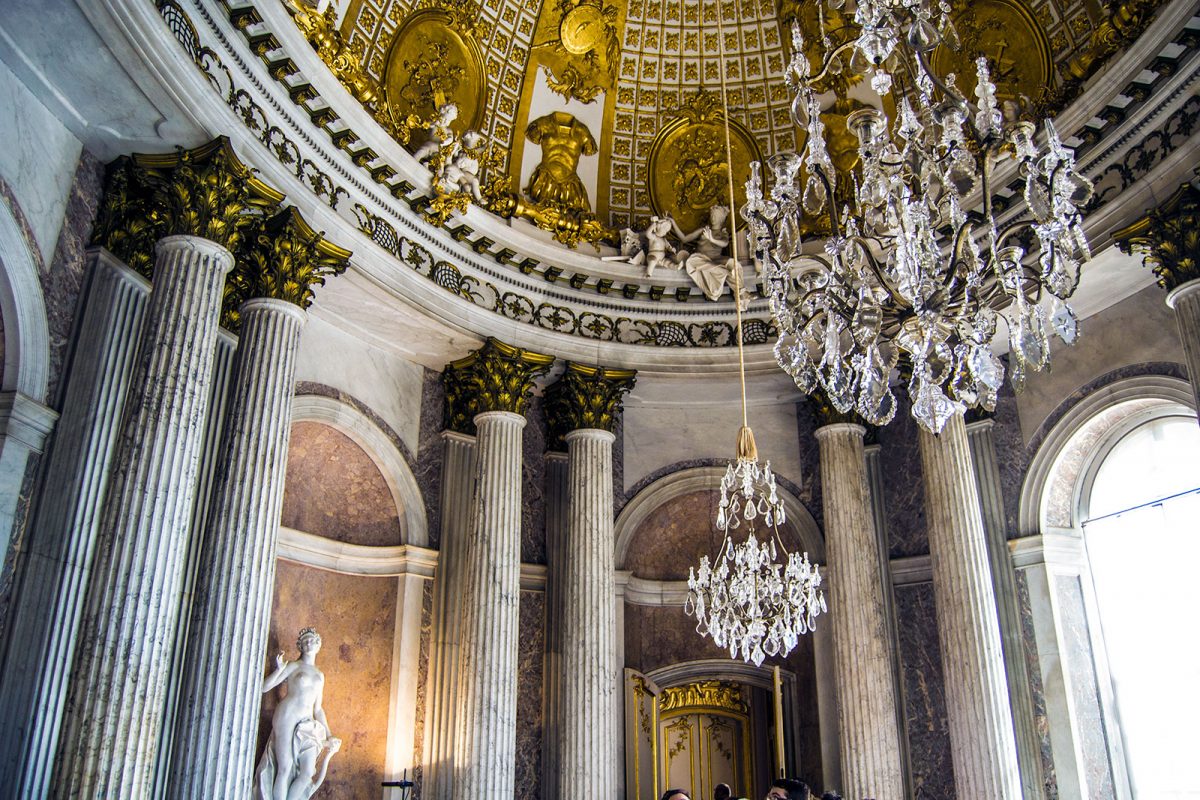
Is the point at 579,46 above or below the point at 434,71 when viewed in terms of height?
above

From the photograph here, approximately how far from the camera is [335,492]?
10195mm

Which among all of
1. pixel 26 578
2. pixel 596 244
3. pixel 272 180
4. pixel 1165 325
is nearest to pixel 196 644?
pixel 26 578

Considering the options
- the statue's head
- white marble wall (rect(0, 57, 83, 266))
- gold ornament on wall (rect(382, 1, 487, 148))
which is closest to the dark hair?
the statue's head

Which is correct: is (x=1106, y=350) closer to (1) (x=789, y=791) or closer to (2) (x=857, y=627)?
(2) (x=857, y=627)

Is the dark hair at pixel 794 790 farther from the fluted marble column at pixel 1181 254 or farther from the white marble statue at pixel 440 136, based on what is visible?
the white marble statue at pixel 440 136

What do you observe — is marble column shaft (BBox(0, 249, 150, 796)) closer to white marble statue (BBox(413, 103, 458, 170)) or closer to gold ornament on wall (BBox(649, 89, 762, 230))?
white marble statue (BBox(413, 103, 458, 170))

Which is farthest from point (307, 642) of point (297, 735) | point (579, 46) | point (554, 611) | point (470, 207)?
point (579, 46)

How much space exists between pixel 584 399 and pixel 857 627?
3.91 meters

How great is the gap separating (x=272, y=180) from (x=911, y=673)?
8380 millimetres

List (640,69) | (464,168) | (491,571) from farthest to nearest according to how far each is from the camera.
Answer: (640,69), (464,168), (491,571)

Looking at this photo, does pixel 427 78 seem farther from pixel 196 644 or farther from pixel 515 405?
pixel 196 644

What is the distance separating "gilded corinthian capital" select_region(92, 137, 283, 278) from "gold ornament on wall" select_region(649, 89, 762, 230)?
633 cm

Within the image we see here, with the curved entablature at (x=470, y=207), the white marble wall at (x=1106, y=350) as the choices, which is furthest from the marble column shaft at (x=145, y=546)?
the white marble wall at (x=1106, y=350)

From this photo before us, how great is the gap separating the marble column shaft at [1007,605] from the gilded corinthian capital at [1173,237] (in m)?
3.11
